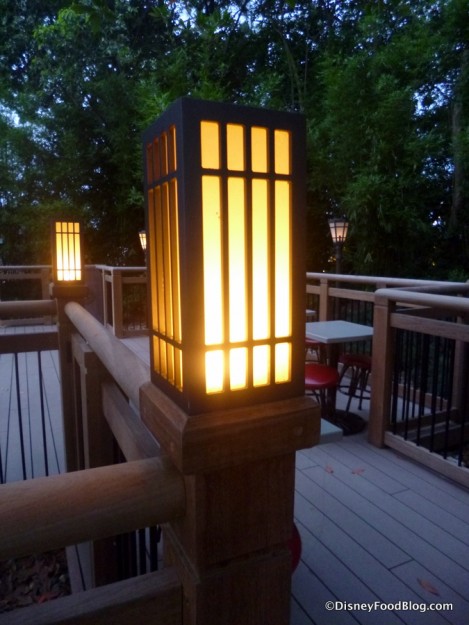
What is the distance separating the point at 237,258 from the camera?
0.59 meters

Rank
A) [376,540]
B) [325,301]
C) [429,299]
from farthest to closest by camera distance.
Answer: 1. [325,301]
2. [429,299]
3. [376,540]

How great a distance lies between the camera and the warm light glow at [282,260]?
2.00ft

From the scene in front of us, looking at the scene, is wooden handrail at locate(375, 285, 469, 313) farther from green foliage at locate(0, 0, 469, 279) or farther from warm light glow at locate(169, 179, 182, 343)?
green foliage at locate(0, 0, 469, 279)

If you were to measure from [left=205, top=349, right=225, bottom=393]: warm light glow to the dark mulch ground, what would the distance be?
196 centimetres

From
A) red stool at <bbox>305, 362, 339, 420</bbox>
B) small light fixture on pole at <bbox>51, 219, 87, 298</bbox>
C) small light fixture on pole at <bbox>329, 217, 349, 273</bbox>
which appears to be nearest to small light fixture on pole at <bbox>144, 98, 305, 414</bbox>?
small light fixture on pole at <bbox>51, 219, 87, 298</bbox>

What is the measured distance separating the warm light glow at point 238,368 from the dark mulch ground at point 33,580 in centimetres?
196

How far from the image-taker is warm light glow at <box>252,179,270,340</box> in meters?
0.59

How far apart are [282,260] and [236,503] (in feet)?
1.11

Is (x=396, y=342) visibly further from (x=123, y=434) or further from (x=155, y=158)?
(x=155, y=158)

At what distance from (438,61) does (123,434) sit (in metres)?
10.9

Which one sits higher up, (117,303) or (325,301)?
(325,301)

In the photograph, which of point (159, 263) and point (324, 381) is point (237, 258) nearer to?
point (159, 263)

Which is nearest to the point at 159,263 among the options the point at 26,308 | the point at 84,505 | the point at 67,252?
the point at 84,505

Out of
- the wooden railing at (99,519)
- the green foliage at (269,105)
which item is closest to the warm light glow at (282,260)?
the wooden railing at (99,519)
